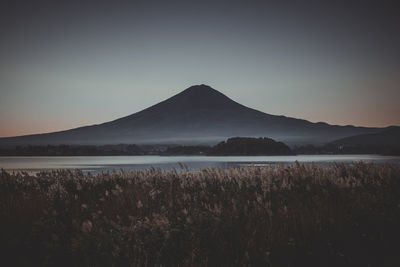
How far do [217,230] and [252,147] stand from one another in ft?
240

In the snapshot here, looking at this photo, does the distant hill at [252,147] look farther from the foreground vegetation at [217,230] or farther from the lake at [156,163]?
the foreground vegetation at [217,230]

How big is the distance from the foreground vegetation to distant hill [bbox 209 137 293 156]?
232ft

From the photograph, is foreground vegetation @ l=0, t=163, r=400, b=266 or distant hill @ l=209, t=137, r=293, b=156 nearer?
foreground vegetation @ l=0, t=163, r=400, b=266

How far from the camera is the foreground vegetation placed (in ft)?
16.6

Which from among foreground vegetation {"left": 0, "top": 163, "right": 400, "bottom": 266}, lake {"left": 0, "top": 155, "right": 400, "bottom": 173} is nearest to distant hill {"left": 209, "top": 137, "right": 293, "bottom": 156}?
lake {"left": 0, "top": 155, "right": 400, "bottom": 173}

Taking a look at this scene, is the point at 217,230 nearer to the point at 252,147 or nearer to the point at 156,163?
the point at 156,163

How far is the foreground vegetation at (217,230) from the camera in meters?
5.06

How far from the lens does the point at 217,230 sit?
5617 mm

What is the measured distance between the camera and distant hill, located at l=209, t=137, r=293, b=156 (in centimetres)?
7831

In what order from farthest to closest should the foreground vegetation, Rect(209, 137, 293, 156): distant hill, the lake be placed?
Rect(209, 137, 293, 156): distant hill
the lake
the foreground vegetation

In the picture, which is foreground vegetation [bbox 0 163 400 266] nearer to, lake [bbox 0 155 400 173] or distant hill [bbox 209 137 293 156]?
lake [bbox 0 155 400 173]

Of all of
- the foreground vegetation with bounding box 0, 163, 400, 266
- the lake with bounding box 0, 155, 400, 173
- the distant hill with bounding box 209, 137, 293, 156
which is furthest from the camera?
the distant hill with bounding box 209, 137, 293, 156

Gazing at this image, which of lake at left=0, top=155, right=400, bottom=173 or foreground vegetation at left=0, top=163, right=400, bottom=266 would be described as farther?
lake at left=0, top=155, right=400, bottom=173

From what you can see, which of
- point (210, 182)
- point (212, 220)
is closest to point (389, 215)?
point (212, 220)
